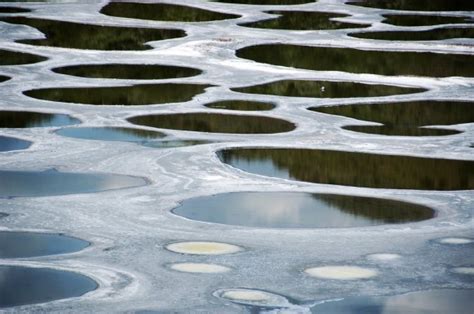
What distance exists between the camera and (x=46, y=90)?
18.2 meters

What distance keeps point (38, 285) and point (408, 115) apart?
29.7 feet

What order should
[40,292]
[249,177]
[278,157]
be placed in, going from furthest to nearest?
[278,157] → [249,177] → [40,292]

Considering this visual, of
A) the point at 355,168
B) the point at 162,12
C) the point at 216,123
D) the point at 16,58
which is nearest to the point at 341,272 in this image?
the point at 355,168

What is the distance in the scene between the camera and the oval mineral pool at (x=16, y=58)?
2132cm

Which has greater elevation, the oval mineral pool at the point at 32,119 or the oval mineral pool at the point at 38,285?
the oval mineral pool at the point at 38,285

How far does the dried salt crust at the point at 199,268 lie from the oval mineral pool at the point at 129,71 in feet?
36.2

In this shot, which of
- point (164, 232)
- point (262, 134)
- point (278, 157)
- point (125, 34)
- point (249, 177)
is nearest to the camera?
point (164, 232)

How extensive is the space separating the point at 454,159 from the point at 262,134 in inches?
89.2

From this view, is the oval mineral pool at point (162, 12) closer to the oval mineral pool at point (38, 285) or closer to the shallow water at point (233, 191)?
the shallow water at point (233, 191)

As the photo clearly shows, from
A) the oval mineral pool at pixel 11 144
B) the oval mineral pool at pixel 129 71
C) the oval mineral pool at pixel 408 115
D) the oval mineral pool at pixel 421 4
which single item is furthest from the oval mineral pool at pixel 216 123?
the oval mineral pool at pixel 421 4

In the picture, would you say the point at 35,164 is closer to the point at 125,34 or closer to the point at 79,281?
the point at 79,281

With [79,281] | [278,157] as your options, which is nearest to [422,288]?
[79,281]

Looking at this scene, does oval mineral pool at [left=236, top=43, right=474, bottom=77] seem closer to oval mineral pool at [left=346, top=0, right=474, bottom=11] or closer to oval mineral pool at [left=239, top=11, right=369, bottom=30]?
oval mineral pool at [left=239, top=11, right=369, bottom=30]

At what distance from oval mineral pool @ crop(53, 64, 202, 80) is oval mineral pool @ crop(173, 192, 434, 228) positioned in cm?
874
